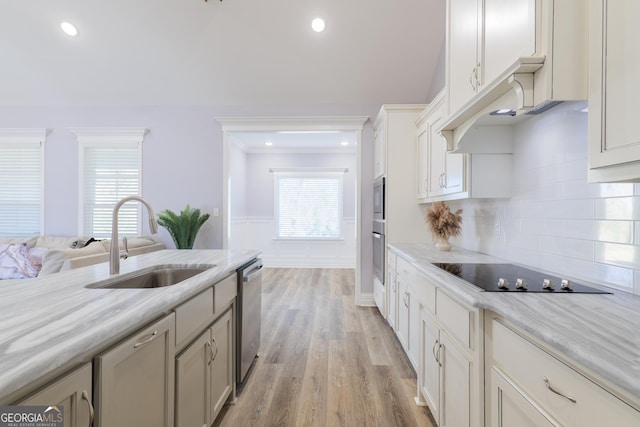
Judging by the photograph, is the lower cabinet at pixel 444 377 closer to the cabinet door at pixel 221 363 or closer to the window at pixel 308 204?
the cabinet door at pixel 221 363

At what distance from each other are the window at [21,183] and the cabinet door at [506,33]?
226 inches

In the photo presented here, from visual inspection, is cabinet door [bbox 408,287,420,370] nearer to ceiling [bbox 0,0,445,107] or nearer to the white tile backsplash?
the white tile backsplash

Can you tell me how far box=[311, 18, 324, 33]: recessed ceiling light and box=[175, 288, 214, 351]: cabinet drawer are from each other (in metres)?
3.19

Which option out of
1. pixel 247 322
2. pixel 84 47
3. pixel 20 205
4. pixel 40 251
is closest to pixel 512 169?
pixel 247 322

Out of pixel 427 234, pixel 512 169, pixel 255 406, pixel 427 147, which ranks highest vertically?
pixel 427 147

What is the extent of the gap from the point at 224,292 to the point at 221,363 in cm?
39

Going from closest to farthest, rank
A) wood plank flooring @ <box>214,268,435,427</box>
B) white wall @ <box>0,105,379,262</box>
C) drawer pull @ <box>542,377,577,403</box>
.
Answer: drawer pull @ <box>542,377,577,403</box>
wood plank flooring @ <box>214,268,435,427</box>
white wall @ <box>0,105,379,262</box>

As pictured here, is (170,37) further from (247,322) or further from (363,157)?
(247,322)

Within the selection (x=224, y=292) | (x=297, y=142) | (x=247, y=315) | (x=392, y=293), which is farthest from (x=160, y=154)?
(x=392, y=293)

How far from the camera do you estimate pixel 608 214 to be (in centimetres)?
123

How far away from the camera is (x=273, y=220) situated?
6.75 metres

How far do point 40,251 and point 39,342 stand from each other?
436 centimetres

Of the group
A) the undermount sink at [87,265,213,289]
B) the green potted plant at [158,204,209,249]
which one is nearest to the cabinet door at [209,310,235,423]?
the undermount sink at [87,265,213,289]
